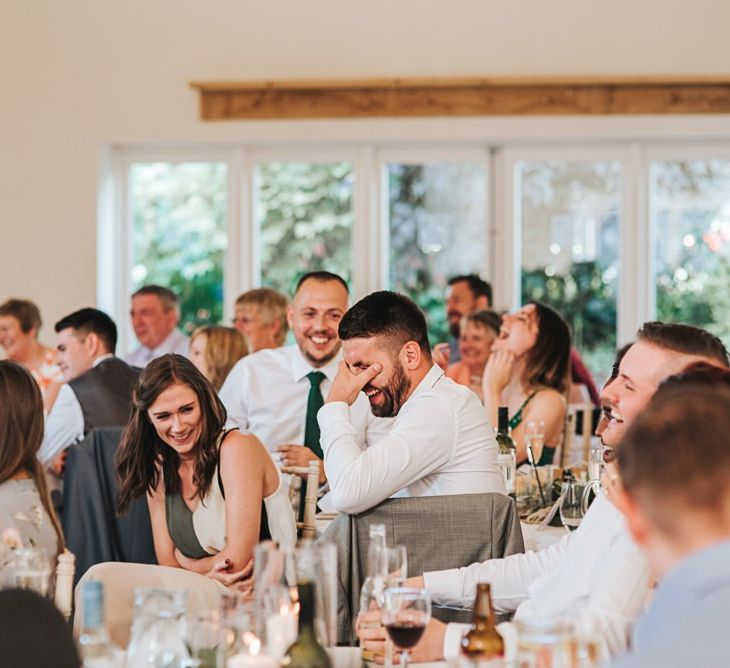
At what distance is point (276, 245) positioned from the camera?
825 centimetres

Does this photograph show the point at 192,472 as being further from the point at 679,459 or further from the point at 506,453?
the point at 679,459

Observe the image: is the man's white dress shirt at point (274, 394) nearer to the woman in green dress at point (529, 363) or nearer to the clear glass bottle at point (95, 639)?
the woman in green dress at point (529, 363)

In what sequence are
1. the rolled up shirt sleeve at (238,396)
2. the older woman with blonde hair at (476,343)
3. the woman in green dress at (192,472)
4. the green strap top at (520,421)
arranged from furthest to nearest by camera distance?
the older woman with blonde hair at (476,343)
the rolled up shirt sleeve at (238,396)
the green strap top at (520,421)
the woman in green dress at (192,472)

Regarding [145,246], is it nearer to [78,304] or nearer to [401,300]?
[78,304]

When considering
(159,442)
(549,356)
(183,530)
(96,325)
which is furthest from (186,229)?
(183,530)

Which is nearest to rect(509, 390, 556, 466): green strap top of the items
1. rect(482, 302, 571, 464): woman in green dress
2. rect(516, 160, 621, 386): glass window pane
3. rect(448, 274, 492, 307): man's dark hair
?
rect(482, 302, 571, 464): woman in green dress

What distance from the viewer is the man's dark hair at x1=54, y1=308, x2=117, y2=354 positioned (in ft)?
19.4

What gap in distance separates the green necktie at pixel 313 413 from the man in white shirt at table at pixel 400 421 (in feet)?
4.50

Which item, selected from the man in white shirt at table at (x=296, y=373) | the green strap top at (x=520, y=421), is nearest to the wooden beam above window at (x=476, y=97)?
the man in white shirt at table at (x=296, y=373)

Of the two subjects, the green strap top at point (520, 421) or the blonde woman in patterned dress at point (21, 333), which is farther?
the blonde woman in patterned dress at point (21, 333)

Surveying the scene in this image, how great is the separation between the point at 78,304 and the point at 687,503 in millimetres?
7097

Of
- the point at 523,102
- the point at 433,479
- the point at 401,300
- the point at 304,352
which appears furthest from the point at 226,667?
the point at 523,102

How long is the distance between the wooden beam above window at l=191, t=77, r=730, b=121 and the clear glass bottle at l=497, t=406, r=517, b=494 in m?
3.71

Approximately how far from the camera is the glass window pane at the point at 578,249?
8031 mm
